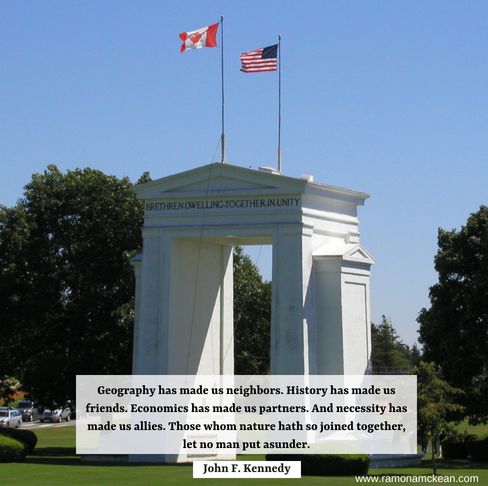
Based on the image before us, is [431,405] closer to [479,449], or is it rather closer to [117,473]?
[479,449]

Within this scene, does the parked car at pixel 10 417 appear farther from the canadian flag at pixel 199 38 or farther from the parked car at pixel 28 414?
the canadian flag at pixel 199 38

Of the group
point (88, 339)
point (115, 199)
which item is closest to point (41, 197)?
point (115, 199)

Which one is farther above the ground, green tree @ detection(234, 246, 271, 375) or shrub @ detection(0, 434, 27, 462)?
green tree @ detection(234, 246, 271, 375)

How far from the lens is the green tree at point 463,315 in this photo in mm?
44594

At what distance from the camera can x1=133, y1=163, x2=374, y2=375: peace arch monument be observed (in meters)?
38.7

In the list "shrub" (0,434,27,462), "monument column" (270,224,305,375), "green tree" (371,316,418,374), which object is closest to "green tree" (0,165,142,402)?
"shrub" (0,434,27,462)

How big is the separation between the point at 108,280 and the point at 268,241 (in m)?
11.2

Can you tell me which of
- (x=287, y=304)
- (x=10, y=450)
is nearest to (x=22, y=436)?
(x=10, y=450)

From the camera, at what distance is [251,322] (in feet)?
211

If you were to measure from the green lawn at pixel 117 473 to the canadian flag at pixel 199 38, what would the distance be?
1426cm

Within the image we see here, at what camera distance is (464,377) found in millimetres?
45469

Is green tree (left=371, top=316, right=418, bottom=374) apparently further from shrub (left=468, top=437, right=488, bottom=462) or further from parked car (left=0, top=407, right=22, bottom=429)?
shrub (left=468, top=437, right=488, bottom=462)

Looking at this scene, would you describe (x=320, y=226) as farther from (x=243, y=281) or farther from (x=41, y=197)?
(x=243, y=281)

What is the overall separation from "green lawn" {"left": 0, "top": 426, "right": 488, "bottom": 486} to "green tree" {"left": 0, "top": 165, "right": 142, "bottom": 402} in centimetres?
660
